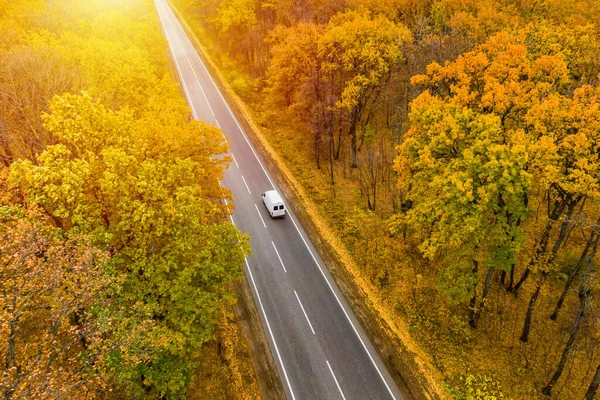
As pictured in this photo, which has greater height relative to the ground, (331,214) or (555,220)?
(555,220)

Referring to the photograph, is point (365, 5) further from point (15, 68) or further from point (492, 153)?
point (15, 68)

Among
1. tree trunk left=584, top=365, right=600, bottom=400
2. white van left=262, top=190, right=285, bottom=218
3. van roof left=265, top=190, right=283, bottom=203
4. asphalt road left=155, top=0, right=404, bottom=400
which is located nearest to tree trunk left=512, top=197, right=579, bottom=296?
tree trunk left=584, top=365, right=600, bottom=400

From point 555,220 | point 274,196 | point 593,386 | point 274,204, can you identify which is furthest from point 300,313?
point 555,220

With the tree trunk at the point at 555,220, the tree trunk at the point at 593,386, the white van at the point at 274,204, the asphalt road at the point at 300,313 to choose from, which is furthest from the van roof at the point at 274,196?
the tree trunk at the point at 593,386

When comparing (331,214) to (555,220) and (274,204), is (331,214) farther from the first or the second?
(555,220)

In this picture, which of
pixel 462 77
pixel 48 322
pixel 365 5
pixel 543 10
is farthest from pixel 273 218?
pixel 543 10

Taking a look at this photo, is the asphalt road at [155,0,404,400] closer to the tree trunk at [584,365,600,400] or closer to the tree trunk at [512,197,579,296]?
the tree trunk at [584,365,600,400]
